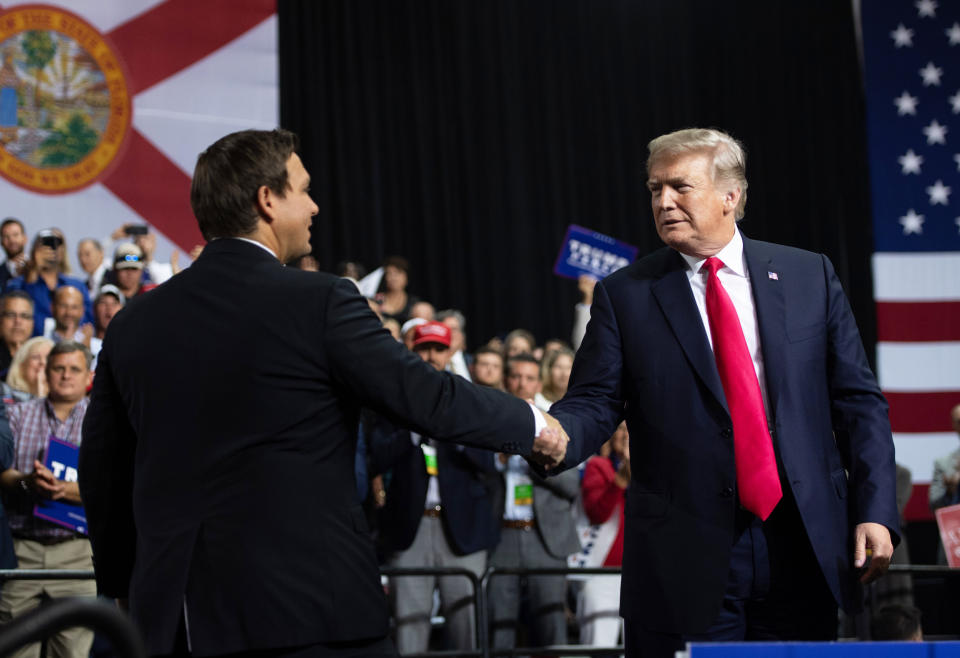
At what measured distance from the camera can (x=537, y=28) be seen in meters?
12.5

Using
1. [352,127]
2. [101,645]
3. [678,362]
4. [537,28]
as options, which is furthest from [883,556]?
[537,28]

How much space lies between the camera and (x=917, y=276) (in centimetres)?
1066

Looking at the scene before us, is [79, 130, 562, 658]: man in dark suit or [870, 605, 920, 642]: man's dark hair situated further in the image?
[870, 605, 920, 642]: man's dark hair

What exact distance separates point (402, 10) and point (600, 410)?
9.83 m

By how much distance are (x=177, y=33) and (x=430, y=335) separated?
486 centimetres

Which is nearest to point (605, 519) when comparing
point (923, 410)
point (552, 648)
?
point (552, 648)

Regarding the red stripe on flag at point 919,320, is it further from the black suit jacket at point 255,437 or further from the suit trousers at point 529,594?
the black suit jacket at point 255,437

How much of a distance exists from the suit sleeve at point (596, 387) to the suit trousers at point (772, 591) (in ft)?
1.32

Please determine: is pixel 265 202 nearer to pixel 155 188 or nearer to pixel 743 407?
pixel 743 407

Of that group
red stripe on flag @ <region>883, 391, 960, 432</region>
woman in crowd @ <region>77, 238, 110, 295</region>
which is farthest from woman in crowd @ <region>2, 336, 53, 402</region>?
red stripe on flag @ <region>883, 391, 960, 432</region>

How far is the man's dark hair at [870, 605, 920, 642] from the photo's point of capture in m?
5.00

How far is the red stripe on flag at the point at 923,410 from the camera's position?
1036 cm

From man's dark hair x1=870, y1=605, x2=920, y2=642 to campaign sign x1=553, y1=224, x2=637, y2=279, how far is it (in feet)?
13.7

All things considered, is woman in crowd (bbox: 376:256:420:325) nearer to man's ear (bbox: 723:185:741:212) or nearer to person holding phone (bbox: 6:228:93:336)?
person holding phone (bbox: 6:228:93:336)
